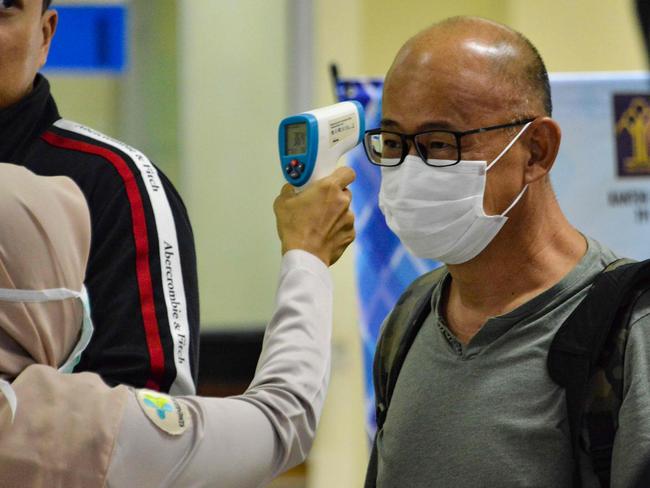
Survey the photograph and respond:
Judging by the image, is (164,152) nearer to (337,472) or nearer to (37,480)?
(337,472)

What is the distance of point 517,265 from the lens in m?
1.88

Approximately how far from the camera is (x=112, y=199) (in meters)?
1.61

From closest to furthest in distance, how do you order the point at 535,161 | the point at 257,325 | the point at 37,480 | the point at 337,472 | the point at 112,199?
the point at 37,480, the point at 112,199, the point at 535,161, the point at 337,472, the point at 257,325

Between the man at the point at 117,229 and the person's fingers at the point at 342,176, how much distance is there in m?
0.24

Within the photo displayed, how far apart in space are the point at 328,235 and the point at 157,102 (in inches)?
128

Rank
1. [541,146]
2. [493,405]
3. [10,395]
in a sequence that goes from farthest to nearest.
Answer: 1. [541,146]
2. [493,405]
3. [10,395]

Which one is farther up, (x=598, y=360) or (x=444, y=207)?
(x=444, y=207)

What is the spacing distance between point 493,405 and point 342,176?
1.47ft

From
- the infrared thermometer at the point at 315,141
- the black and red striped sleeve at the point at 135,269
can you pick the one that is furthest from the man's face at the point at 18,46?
the infrared thermometer at the point at 315,141

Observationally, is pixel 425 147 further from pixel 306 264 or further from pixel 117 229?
pixel 117 229

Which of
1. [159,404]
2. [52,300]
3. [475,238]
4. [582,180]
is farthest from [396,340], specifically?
[582,180]

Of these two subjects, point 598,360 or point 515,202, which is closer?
point 598,360

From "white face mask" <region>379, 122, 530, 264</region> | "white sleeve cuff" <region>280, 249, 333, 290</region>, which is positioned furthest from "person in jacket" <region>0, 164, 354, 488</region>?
"white face mask" <region>379, 122, 530, 264</region>

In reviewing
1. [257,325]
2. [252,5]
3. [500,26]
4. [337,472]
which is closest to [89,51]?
[252,5]
